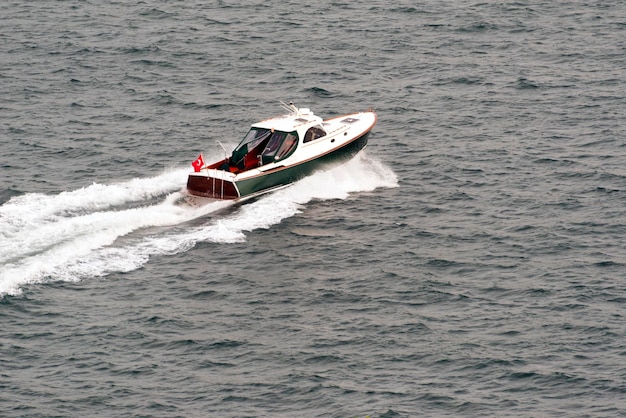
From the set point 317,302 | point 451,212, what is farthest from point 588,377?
point 451,212

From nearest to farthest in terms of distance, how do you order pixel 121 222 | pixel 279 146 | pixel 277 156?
pixel 121 222, pixel 277 156, pixel 279 146

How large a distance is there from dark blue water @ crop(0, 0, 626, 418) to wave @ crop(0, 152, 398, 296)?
4.7 inches

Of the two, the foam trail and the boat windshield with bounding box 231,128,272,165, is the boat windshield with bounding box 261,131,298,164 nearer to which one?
the boat windshield with bounding box 231,128,272,165

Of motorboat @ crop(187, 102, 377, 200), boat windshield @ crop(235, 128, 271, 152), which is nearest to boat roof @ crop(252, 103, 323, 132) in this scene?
motorboat @ crop(187, 102, 377, 200)

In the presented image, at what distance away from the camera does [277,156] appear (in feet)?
176

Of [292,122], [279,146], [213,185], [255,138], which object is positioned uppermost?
[292,122]

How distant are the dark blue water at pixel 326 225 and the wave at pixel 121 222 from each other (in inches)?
4.7

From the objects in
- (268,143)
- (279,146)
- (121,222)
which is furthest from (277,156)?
(121,222)

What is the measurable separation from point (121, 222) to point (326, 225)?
9052mm

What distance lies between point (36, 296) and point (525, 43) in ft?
132

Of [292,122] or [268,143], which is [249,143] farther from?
[292,122]

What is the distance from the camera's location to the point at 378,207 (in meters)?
53.1

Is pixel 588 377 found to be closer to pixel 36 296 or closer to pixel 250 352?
pixel 250 352

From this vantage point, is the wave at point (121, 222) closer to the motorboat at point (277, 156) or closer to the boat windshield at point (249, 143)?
the motorboat at point (277, 156)
